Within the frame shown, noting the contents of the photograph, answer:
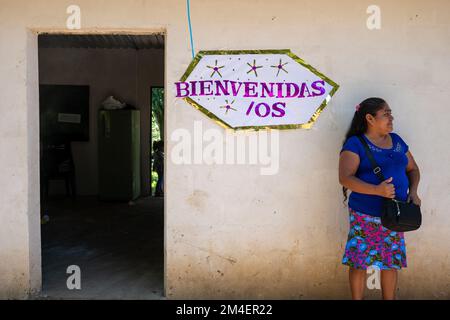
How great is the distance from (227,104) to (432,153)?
5.45 feet

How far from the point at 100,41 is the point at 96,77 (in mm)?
1009

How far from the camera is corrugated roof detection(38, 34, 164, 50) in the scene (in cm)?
823

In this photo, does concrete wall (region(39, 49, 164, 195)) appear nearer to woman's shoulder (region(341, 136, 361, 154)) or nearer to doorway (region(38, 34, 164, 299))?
doorway (region(38, 34, 164, 299))

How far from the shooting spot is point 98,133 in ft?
29.5

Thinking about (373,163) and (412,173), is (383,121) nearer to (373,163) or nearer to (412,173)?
(373,163)

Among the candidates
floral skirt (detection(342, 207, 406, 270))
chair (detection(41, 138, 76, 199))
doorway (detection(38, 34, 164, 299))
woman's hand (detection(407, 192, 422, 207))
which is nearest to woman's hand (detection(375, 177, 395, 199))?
floral skirt (detection(342, 207, 406, 270))

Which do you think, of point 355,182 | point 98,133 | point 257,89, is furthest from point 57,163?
point 355,182

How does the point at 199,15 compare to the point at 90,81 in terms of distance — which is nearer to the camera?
the point at 199,15

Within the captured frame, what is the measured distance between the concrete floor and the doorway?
1.2 inches

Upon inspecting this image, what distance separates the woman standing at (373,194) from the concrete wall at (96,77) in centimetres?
660

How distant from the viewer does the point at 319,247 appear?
3.92 m

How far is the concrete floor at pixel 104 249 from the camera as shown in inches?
166
